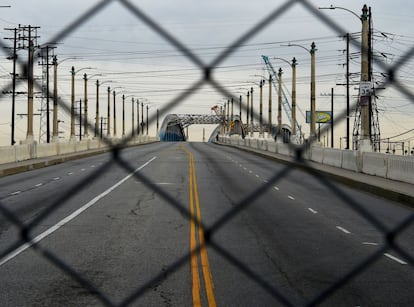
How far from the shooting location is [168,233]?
1378cm

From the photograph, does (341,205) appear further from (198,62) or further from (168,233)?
(198,62)

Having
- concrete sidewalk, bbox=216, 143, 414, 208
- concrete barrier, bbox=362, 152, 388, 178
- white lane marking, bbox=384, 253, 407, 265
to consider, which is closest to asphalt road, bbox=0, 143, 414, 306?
white lane marking, bbox=384, 253, 407, 265

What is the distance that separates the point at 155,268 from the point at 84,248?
2403 millimetres

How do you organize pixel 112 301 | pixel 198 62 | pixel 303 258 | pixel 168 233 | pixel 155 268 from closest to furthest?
pixel 198 62 < pixel 112 301 < pixel 155 268 < pixel 303 258 < pixel 168 233

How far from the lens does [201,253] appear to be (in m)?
11.1

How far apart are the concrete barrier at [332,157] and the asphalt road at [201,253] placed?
14.3m

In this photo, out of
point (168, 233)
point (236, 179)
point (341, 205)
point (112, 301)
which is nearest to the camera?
point (112, 301)

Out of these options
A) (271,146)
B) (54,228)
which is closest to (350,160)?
(54,228)

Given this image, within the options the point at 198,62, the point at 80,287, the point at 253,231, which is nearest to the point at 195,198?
the point at 253,231

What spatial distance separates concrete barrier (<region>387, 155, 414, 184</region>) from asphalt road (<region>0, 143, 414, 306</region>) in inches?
133

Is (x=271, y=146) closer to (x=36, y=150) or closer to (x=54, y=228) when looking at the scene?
(x=36, y=150)

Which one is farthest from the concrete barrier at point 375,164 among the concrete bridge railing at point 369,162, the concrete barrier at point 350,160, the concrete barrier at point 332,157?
the concrete barrier at point 332,157

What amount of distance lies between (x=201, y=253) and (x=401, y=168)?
15821 mm

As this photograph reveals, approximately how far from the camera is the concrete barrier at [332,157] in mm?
35594
